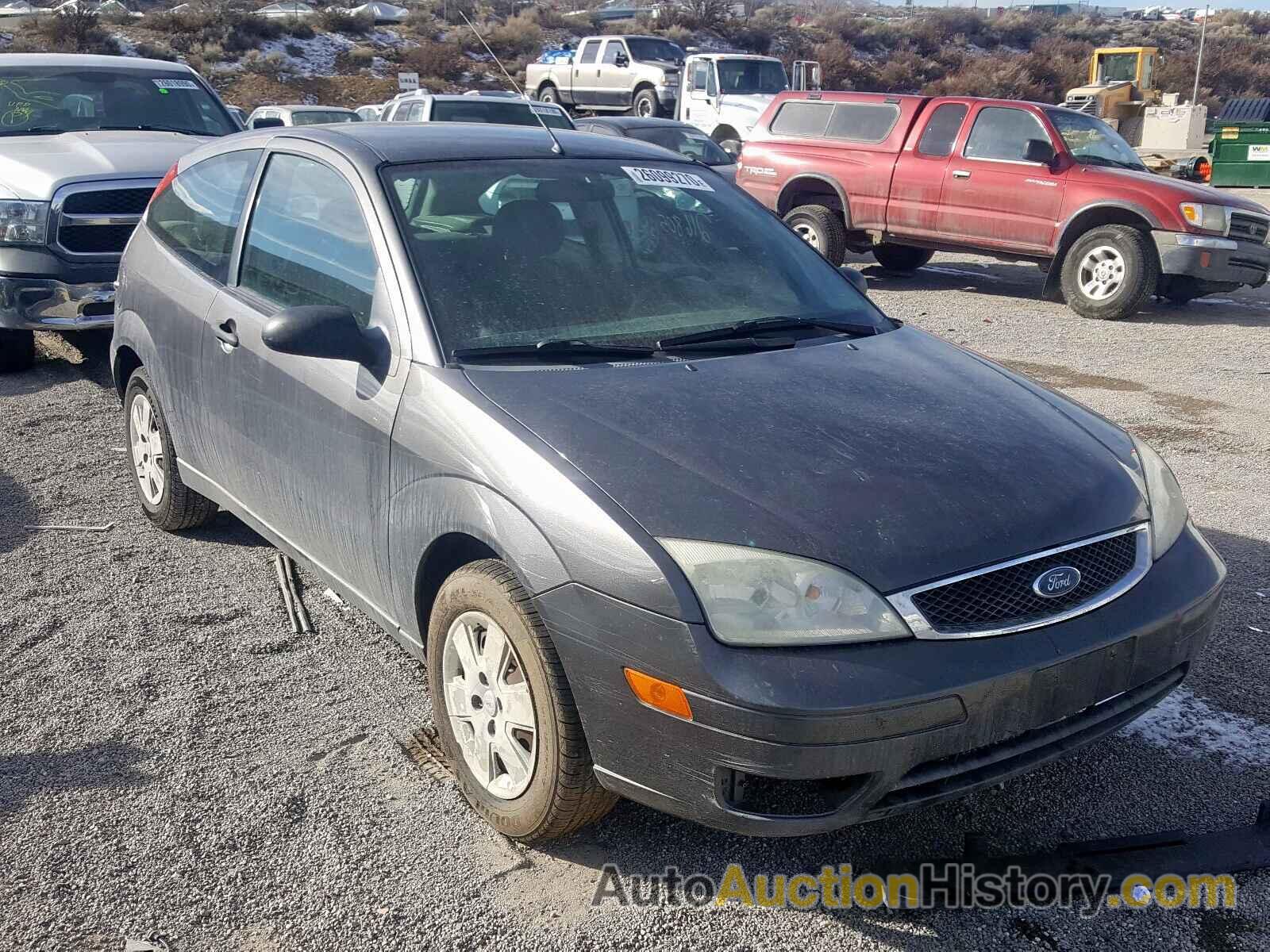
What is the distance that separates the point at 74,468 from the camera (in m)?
6.12

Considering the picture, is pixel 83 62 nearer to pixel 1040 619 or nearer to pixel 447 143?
pixel 447 143

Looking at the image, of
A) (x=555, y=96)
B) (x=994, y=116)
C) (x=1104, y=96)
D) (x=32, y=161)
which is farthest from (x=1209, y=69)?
(x=32, y=161)

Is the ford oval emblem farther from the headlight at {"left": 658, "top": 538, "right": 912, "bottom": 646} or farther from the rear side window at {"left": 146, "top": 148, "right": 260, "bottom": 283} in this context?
the rear side window at {"left": 146, "top": 148, "right": 260, "bottom": 283}

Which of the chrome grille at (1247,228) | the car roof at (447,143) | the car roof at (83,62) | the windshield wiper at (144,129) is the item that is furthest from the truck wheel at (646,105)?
the car roof at (447,143)

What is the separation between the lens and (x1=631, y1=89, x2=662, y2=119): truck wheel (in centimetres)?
2748

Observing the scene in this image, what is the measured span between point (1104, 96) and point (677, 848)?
2675cm

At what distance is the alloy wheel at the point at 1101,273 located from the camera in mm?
10719

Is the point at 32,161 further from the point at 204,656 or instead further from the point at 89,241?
the point at 204,656

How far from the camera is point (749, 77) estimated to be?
22234mm

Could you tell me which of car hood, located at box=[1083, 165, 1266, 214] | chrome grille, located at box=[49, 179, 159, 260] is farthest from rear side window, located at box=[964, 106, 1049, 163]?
chrome grille, located at box=[49, 179, 159, 260]

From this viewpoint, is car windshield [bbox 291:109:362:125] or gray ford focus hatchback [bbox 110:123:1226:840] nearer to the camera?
gray ford focus hatchback [bbox 110:123:1226:840]

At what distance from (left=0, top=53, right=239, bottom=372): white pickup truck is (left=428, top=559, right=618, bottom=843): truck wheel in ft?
18.0

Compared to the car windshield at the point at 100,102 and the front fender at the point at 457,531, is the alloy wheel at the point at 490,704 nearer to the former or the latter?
the front fender at the point at 457,531

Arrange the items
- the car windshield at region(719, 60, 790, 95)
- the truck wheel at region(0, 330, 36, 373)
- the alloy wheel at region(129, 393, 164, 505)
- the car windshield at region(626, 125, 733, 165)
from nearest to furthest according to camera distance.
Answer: the alloy wheel at region(129, 393, 164, 505)
the truck wheel at region(0, 330, 36, 373)
the car windshield at region(626, 125, 733, 165)
the car windshield at region(719, 60, 790, 95)
